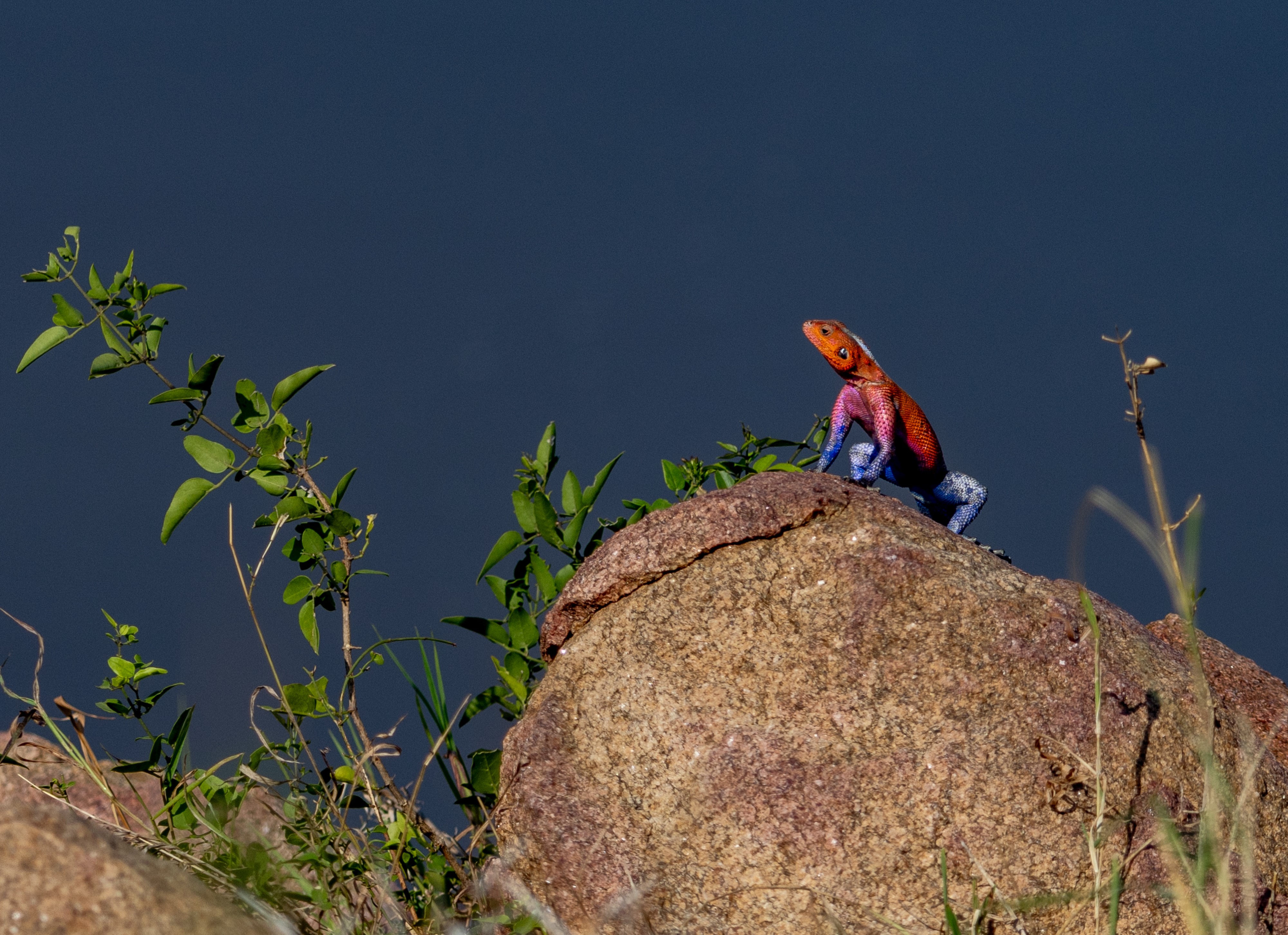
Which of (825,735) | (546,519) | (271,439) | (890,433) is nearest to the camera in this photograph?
(825,735)

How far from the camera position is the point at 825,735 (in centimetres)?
331

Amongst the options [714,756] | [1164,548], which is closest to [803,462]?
[714,756]

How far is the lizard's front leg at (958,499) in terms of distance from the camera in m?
4.68

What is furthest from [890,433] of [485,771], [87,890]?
[87,890]

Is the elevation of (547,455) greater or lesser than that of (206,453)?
greater

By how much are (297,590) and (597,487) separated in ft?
3.31

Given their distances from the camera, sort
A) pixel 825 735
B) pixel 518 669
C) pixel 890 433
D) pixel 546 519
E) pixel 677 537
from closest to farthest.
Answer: pixel 825 735
pixel 677 537
pixel 518 669
pixel 546 519
pixel 890 433

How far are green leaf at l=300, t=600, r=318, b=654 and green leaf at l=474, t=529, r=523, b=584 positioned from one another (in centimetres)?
52

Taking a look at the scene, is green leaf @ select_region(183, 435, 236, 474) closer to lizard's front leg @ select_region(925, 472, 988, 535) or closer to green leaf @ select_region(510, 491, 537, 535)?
green leaf @ select_region(510, 491, 537, 535)

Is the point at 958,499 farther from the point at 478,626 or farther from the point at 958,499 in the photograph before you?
the point at 478,626

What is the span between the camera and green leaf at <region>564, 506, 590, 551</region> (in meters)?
4.17

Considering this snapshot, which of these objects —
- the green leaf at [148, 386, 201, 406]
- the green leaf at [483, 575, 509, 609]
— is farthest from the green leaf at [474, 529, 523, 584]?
the green leaf at [148, 386, 201, 406]

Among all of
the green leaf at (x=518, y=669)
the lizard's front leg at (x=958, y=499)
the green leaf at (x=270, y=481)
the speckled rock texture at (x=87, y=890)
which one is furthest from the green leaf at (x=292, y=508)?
the lizard's front leg at (x=958, y=499)

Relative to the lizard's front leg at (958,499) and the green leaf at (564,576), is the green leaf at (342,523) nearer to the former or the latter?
the green leaf at (564,576)
